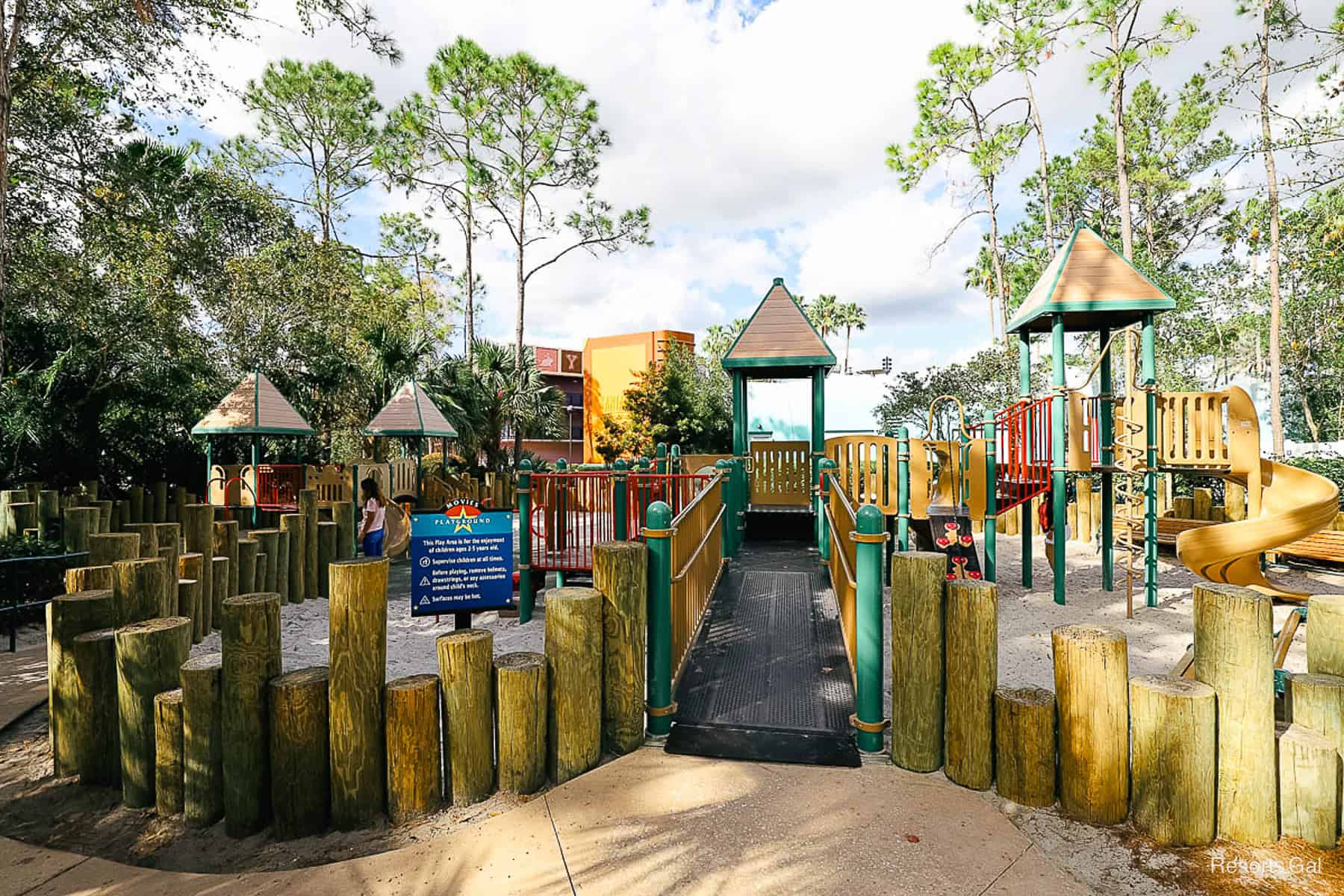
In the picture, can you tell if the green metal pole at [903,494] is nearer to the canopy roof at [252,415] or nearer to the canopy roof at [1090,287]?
the canopy roof at [1090,287]

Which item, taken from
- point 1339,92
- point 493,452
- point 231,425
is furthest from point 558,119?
point 1339,92

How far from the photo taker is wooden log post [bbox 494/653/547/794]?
11.5 ft

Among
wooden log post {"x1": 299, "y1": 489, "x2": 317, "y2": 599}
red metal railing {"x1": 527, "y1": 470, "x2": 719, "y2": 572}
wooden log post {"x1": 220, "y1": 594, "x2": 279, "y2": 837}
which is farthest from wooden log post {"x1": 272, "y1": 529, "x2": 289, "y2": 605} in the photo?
wooden log post {"x1": 220, "y1": 594, "x2": 279, "y2": 837}

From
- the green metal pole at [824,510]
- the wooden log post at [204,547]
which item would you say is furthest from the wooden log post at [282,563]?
the green metal pole at [824,510]

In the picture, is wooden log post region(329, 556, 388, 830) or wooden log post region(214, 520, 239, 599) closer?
wooden log post region(329, 556, 388, 830)

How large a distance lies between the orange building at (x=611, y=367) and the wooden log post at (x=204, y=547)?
A: 30.5 metres

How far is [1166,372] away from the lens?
2523 cm

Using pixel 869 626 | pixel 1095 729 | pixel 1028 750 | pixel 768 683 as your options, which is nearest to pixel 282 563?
pixel 768 683

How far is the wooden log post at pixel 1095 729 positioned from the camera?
3.17 metres

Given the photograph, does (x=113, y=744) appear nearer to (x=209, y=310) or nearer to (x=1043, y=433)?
(x=1043, y=433)

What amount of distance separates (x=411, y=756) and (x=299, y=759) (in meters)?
0.57

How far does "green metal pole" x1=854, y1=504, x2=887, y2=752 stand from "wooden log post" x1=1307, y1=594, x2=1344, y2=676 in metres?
2.13

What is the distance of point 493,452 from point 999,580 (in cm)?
1821

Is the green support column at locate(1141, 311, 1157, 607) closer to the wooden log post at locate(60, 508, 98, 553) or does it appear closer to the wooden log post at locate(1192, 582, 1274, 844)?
the wooden log post at locate(1192, 582, 1274, 844)
